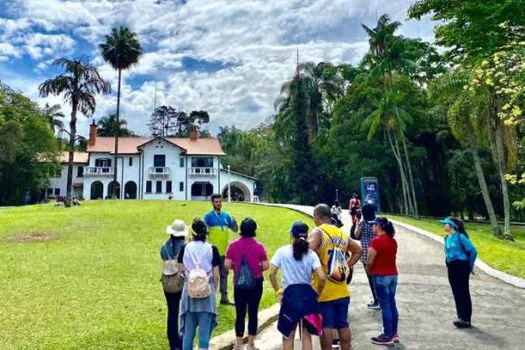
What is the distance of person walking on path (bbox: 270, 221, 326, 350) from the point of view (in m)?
4.85

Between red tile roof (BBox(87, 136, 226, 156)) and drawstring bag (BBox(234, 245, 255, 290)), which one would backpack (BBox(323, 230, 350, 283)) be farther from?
red tile roof (BBox(87, 136, 226, 156))

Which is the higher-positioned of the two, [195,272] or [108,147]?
[108,147]

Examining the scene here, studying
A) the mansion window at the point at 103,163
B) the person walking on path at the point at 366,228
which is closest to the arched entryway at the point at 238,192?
the mansion window at the point at 103,163

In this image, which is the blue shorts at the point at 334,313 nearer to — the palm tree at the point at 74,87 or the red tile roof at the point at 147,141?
the palm tree at the point at 74,87

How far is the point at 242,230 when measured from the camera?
6.03 metres

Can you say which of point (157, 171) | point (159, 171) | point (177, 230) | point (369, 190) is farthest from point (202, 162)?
point (177, 230)

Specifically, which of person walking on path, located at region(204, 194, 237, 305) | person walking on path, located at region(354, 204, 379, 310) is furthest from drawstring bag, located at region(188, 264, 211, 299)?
person walking on path, located at region(354, 204, 379, 310)

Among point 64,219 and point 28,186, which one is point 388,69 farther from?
point 28,186

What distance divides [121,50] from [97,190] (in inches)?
741

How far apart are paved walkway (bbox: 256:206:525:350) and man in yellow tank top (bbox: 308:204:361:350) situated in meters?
1.35

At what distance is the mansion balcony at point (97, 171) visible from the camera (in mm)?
51906

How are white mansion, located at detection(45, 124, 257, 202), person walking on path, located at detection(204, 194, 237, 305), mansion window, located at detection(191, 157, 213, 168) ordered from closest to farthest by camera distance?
person walking on path, located at detection(204, 194, 237, 305) < white mansion, located at detection(45, 124, 257, 202) < mansion window, located at detection(191, 157, 213, 168)

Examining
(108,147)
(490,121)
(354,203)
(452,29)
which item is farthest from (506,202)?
(108,147)

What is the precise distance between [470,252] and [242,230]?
3706mm
